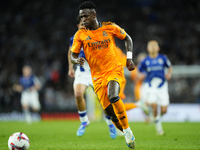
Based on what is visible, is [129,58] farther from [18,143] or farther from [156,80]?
[156,80]

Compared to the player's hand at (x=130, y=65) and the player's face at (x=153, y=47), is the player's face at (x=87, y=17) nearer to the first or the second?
the player's hand at (x=130, y=65)

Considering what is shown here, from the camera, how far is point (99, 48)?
5012 millimetres

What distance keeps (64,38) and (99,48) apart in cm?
1693

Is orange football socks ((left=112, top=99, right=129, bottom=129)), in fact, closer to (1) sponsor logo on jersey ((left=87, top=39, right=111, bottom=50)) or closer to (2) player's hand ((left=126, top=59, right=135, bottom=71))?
(2) player's hand ((left=126, top=59, right=135, bottom=71))

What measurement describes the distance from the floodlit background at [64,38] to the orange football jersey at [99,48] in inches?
410

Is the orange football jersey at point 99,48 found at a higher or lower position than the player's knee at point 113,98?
higher

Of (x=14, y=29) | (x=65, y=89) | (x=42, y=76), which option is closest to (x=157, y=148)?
(x=65, y=89)

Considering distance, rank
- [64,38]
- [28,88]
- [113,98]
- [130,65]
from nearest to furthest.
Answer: [113,98] → [130,65] → [28,88] → [64,38]

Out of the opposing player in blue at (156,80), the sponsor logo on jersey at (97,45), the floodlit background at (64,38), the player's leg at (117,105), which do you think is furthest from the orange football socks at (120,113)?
the floodlit background at (64,38)

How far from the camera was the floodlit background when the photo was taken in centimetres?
1638

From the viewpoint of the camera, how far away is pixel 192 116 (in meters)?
13.9

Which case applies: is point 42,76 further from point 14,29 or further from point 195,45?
point 195,45

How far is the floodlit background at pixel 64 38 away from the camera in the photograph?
16.4 meters

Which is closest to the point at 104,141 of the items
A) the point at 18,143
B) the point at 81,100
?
the point at 81,100
